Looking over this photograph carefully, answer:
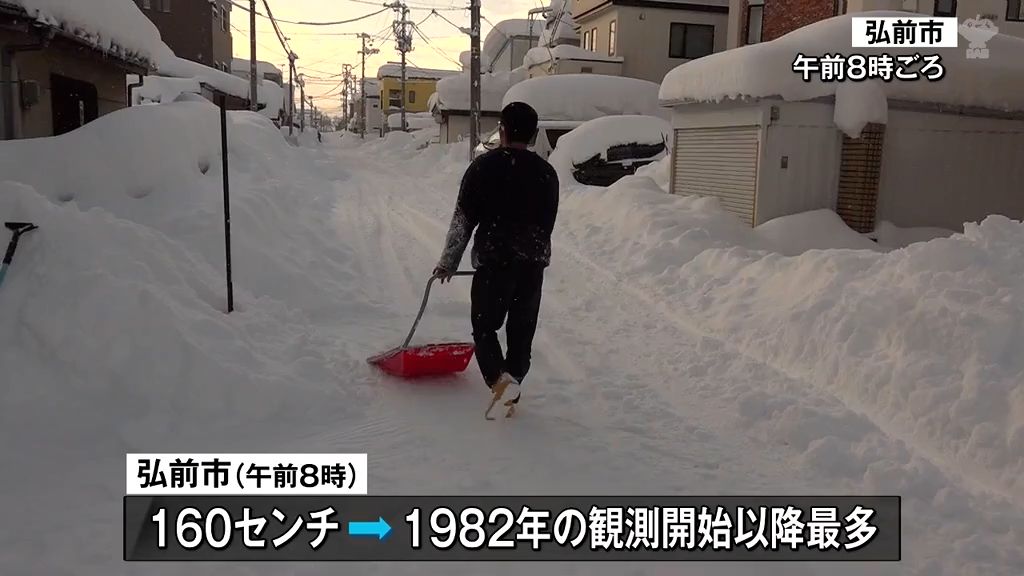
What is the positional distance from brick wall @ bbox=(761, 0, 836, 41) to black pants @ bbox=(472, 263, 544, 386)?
1624cm

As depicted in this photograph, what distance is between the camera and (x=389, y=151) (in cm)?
→ 4097

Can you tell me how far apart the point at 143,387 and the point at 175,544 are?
1.39m

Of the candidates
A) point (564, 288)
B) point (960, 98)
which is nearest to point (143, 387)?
point (564, 288)

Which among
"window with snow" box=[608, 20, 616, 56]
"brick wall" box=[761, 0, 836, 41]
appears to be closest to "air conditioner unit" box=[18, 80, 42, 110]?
"brick wall" box=[761, 0, 836, 41]

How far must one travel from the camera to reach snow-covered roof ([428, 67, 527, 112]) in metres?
35.6

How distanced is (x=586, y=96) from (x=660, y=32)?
23.7 ft

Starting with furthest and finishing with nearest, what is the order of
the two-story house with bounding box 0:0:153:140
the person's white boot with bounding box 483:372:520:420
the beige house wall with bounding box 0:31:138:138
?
the beige house wall with bounding box 0:31:138:138 → the two-story house with bounding box 0:0:153:140 → the person's white boot with bounding box 483:372:520:420

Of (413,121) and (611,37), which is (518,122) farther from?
(413,121)

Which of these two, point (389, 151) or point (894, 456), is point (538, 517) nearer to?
point (894, 456)

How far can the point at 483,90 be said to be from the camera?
35.5 m
